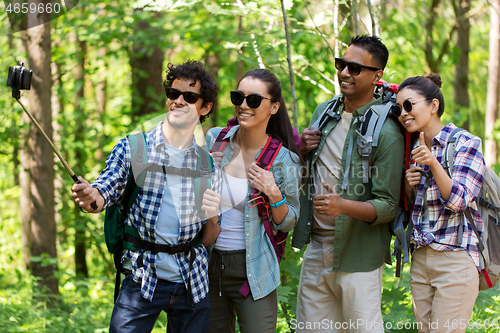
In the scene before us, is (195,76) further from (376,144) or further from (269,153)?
(376,144)

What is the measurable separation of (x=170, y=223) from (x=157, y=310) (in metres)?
0.49

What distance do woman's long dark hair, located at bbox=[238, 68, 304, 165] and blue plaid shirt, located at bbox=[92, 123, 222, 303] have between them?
700 mm

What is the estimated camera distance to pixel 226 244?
2.61 m

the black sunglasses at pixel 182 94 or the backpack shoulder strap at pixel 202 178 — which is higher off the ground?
the black sunglasses at pixel 182 94

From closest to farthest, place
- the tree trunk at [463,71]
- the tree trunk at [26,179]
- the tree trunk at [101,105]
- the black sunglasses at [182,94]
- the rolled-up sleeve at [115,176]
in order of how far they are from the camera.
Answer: the rolled-up sleeve at [115,176] → the black sunglasses at [182,94] → the tree trunk at [26,179] → the tree trunk at [101,105] → the tree trunk at [463,71]

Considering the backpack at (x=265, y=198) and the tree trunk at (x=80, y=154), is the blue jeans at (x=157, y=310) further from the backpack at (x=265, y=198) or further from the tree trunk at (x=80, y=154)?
the tree trunk at (x=80, y=154)

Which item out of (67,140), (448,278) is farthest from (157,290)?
(67,140)

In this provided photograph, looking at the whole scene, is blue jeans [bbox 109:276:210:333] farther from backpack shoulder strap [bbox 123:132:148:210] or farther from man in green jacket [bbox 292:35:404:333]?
man in green jacket [bbox 292:35:404:333]

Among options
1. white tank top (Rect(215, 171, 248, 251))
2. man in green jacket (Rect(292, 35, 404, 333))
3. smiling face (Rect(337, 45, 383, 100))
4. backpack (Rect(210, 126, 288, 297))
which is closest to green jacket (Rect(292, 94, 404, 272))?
man in green jacket (Rect(292, 35, 404, 333))

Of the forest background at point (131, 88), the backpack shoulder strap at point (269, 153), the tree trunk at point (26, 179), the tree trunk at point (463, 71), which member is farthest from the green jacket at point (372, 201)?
the tree trunk at point (463, 71)

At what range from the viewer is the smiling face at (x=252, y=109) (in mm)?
2623

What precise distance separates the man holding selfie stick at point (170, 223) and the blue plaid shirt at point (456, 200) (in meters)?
1.32

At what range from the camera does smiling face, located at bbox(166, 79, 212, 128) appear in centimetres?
246

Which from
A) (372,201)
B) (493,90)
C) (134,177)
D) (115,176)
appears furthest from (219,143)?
(493,90)
